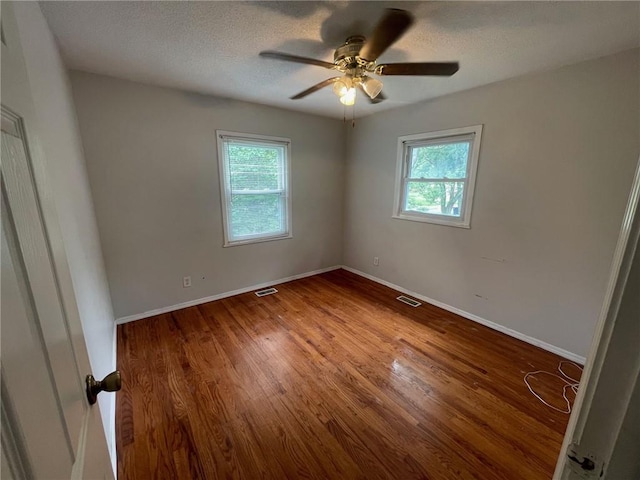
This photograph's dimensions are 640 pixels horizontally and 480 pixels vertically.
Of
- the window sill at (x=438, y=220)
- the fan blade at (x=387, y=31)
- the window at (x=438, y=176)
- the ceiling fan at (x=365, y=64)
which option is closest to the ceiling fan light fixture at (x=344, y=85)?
the ceiling fan at (x=365, y=64)

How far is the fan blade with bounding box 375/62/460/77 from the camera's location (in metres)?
1.59

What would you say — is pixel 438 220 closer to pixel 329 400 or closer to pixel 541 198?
pixel 541 198

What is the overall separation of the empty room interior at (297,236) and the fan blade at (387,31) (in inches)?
0.5

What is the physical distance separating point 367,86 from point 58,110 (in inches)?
71.4

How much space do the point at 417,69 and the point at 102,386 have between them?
2.09m

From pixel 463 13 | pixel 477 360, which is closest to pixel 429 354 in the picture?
pixel 477 360

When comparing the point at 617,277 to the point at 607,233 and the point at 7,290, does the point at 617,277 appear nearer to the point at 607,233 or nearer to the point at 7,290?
the point at 7,290

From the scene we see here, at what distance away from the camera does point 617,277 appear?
0.41 m

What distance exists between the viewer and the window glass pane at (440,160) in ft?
9.04

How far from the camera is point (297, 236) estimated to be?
3.81 meters

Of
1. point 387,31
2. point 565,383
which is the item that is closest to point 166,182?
point 387,31

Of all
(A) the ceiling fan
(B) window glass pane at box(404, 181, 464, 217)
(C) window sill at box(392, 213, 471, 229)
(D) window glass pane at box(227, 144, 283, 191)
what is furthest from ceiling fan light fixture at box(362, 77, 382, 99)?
(D) window glass pane at box(227, 144, 283, 191)

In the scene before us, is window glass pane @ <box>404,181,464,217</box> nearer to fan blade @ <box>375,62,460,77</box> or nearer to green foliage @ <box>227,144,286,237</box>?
fan blade @ <box>375,62,460,77</box>

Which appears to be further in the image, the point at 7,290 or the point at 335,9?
the point at 335,9
